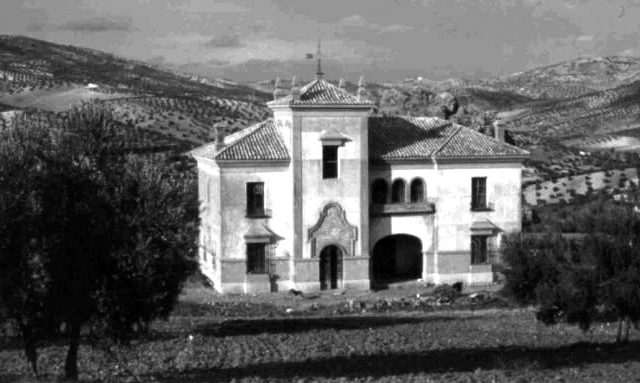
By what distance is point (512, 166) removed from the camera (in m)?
42.8

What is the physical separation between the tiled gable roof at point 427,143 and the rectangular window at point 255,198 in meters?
4.71

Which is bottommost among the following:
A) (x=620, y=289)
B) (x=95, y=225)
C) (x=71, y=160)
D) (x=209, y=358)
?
(x=209, y=358)

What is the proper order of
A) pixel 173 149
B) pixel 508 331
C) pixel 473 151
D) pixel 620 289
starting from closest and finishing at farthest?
pixel 620 289
pixel 508 331
pixel 473 151
pixel 173 149

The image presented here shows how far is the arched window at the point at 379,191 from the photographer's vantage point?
138 ft

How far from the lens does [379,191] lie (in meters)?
42.2

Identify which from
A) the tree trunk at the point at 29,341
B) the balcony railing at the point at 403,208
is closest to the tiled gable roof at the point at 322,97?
the balcony railing at the point at 403,208

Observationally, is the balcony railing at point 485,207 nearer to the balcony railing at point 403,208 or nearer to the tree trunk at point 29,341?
the balcony railing at point 403,208

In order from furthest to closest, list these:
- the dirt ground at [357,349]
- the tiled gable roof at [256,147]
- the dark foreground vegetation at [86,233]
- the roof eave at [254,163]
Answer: the tiled gable roof at [256,147]
the roof eave at [254,163]
the dirt ground at [357,349]
the dark foreground vegetation at [86,233]

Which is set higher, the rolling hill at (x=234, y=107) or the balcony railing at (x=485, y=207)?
the rolling hill at (x=234, y=107)

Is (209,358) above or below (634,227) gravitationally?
below

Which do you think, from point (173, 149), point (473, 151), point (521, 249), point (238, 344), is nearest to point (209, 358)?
point (238, 344)

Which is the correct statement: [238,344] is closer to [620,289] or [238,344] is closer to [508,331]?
[508,331]

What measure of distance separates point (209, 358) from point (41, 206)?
730 cm

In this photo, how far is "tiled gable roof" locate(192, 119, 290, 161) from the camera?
40.0 meters
